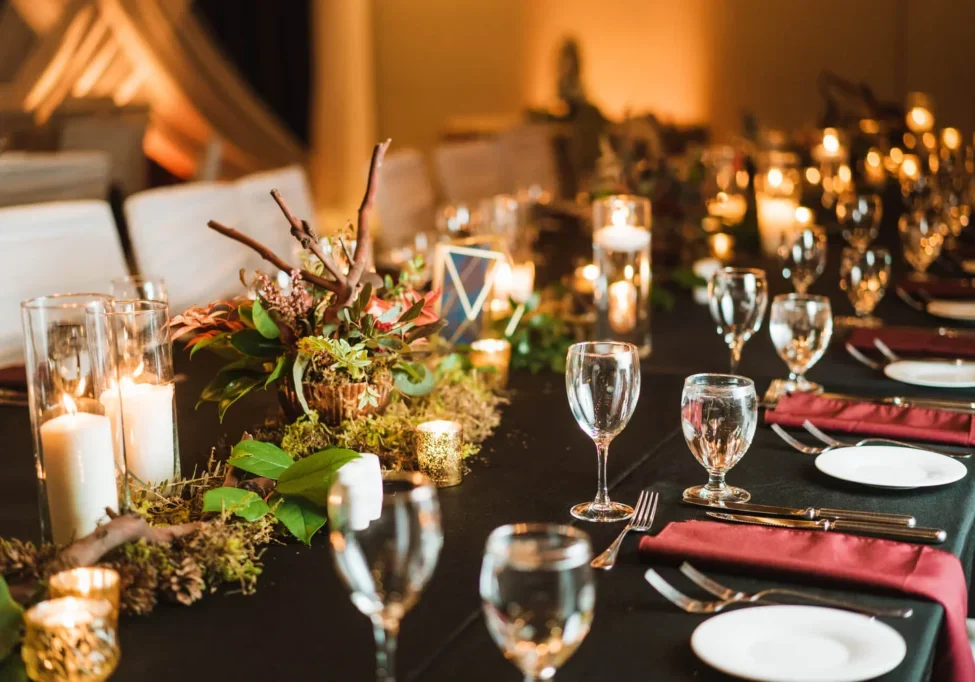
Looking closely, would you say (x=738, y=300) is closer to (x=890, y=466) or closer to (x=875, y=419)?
(x=875, y=419)

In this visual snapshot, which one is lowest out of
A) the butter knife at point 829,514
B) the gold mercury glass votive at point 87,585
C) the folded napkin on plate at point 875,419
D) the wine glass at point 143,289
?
Result: the butter knife at point 829,514

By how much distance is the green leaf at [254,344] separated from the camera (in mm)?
1396

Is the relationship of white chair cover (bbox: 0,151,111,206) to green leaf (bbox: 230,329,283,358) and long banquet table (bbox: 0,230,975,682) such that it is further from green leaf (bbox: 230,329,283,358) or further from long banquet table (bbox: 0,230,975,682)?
green leaf (bbox: 230,329,283,358)

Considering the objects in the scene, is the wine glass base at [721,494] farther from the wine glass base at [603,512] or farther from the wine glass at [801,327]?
the wine glass at [801,327]

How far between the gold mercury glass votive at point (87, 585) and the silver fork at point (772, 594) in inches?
20.3

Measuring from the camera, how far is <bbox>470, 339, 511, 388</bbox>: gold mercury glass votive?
1.83m

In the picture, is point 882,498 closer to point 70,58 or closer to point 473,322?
point 473,322

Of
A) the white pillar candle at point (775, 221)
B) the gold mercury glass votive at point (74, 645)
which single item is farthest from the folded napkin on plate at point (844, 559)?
the white pillar candle at point (775, 221)

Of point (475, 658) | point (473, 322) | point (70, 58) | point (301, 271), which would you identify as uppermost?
point (70, 58)

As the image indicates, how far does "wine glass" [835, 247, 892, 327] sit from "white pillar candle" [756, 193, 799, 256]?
2.96 ft

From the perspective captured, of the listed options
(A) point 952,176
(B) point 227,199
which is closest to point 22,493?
(B) point 227,199

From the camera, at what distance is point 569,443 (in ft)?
→ 5.08

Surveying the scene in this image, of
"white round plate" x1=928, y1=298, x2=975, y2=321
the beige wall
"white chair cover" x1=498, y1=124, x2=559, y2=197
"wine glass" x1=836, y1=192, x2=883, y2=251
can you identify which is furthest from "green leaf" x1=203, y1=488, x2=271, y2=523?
the beige wall

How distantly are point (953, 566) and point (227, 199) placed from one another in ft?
7.79
